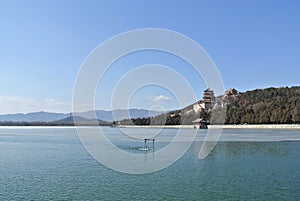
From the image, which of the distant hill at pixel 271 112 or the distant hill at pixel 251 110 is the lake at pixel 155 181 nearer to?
the distant hill at pixel 271 112

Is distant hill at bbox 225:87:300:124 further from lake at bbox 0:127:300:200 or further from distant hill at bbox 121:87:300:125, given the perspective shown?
lake at bbox 0:127:300:200

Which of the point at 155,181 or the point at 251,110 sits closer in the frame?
the point at 155,181

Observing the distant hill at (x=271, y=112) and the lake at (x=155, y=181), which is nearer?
the lake at (x=155, y=181)

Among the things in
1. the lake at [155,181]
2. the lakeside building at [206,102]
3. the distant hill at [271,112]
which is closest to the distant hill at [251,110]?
the distant hill at [271,112]

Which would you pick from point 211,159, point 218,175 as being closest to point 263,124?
point 211,159

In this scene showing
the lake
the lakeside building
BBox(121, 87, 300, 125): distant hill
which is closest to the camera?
the lake

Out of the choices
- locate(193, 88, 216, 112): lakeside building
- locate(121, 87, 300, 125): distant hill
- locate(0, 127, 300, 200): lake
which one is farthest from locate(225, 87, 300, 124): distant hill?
locate(0, 127, 300, 200): lake

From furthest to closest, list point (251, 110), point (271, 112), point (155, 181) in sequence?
point (251, 110) → point (271, 112) → point (155, 181)

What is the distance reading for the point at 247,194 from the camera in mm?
14930

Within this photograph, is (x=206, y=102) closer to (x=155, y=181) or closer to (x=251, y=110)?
(x=251, y=110)

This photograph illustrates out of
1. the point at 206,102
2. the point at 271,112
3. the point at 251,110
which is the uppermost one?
the point at 206,102

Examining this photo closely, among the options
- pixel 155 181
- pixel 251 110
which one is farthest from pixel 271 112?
pixel 155 181

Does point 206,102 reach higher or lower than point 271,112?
higher

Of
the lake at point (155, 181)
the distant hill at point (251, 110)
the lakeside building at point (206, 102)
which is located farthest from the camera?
the lakeside building at point (206, 102)
